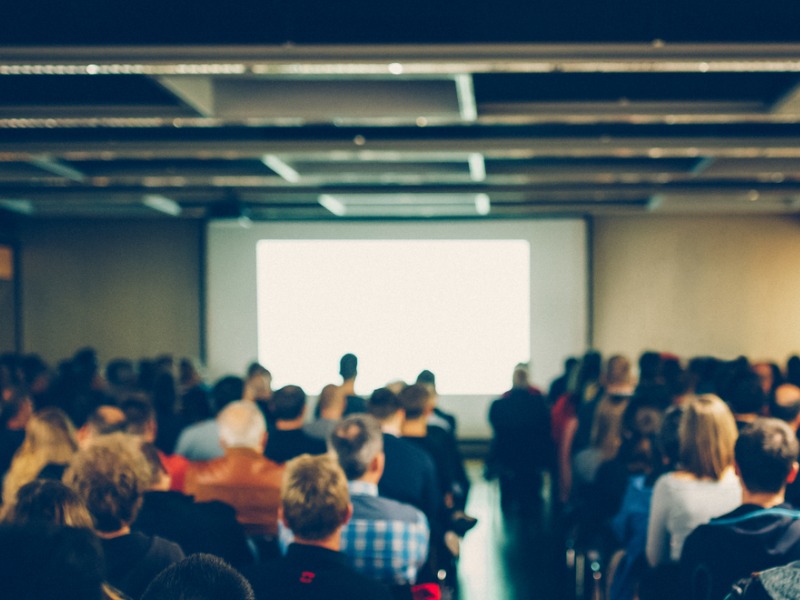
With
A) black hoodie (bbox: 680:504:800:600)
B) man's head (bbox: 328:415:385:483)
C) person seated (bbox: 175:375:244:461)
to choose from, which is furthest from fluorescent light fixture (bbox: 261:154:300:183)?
black hoodie (bbox: 680:504:800:600)

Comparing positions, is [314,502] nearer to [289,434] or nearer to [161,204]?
[289,434]

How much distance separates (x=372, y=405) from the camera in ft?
15.9

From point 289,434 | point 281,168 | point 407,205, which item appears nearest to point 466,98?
point 289,434

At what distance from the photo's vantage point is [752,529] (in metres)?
2.69

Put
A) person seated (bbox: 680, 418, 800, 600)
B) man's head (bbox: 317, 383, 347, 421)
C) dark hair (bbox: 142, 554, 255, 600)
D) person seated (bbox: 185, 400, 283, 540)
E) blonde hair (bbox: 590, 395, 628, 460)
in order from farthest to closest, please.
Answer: man's head (bbox: 317, 383, 347, 421), blonde hair (bbox: 590, 395, 628, 460), person seated (bbox: 185, 400, 283, 540), person seated (bbox: 680, 418, 800, 600), dark hair (bbox: 142, 554, 255, 600)

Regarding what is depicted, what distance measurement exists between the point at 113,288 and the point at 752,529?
444 inches

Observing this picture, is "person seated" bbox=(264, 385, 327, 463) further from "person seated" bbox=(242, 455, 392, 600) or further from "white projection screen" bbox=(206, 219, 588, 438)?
"white projection screen" bbox=(206, 219, 588, 438)

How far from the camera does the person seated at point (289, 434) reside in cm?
496

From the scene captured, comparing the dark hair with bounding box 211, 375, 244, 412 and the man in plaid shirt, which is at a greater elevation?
the dark hair with bounding box 211, 375, 244, 412

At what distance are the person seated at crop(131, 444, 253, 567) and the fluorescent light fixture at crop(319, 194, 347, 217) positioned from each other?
21.3 ft

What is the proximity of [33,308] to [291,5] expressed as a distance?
33.3 feet

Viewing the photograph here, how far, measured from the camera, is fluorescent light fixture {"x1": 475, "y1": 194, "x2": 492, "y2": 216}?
33.4 feet

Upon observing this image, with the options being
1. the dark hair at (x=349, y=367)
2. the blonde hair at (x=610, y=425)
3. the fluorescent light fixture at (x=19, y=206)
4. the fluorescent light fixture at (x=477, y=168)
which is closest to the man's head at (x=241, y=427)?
the blonde hair at (x=610, y=425)

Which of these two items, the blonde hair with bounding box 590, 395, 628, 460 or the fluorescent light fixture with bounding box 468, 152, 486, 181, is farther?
the fluorescent light fixture with bounding box 468, 152, 486, 181
